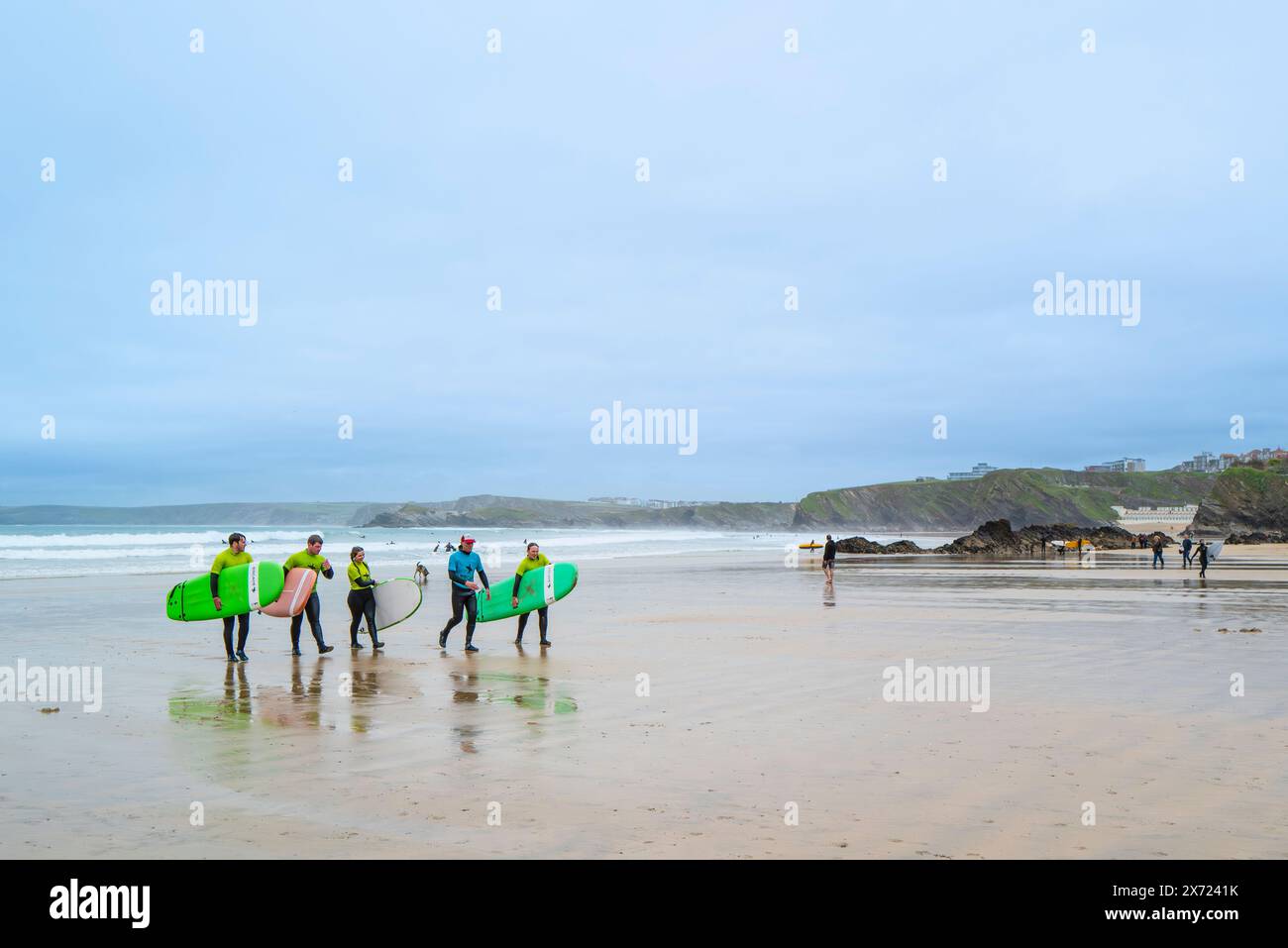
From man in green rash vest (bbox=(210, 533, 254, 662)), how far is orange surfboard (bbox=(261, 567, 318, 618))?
619mm

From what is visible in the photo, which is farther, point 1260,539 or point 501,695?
point 1260,539

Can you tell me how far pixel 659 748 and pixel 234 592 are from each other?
8.35m

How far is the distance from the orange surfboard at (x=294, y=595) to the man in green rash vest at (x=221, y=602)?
2.03ft

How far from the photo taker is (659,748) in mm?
7949

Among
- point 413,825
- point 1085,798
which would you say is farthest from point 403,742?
point 1085,798

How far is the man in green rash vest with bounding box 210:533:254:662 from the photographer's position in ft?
43.9

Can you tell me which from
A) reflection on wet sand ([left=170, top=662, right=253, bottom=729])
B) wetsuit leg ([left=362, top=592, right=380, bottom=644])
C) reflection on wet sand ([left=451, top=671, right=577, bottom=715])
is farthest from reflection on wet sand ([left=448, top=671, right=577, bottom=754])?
wetsuit leg ([left=362, top=592, right=380, bottom=644])

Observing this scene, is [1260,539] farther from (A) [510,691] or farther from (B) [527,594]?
(A) [510,691]

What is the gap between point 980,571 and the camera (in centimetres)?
3816

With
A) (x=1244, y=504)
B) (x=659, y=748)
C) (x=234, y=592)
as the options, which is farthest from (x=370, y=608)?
(x=1244, y=504)

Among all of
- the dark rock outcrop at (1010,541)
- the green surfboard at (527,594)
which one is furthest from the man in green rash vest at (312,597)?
the dark rock outcrop at (1010,541)

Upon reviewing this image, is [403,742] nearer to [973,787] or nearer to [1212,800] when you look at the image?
[973,787]

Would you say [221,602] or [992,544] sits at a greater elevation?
[221,602]

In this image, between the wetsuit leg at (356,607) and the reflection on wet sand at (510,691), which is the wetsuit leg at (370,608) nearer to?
the wetsuit leg at (356,607)
